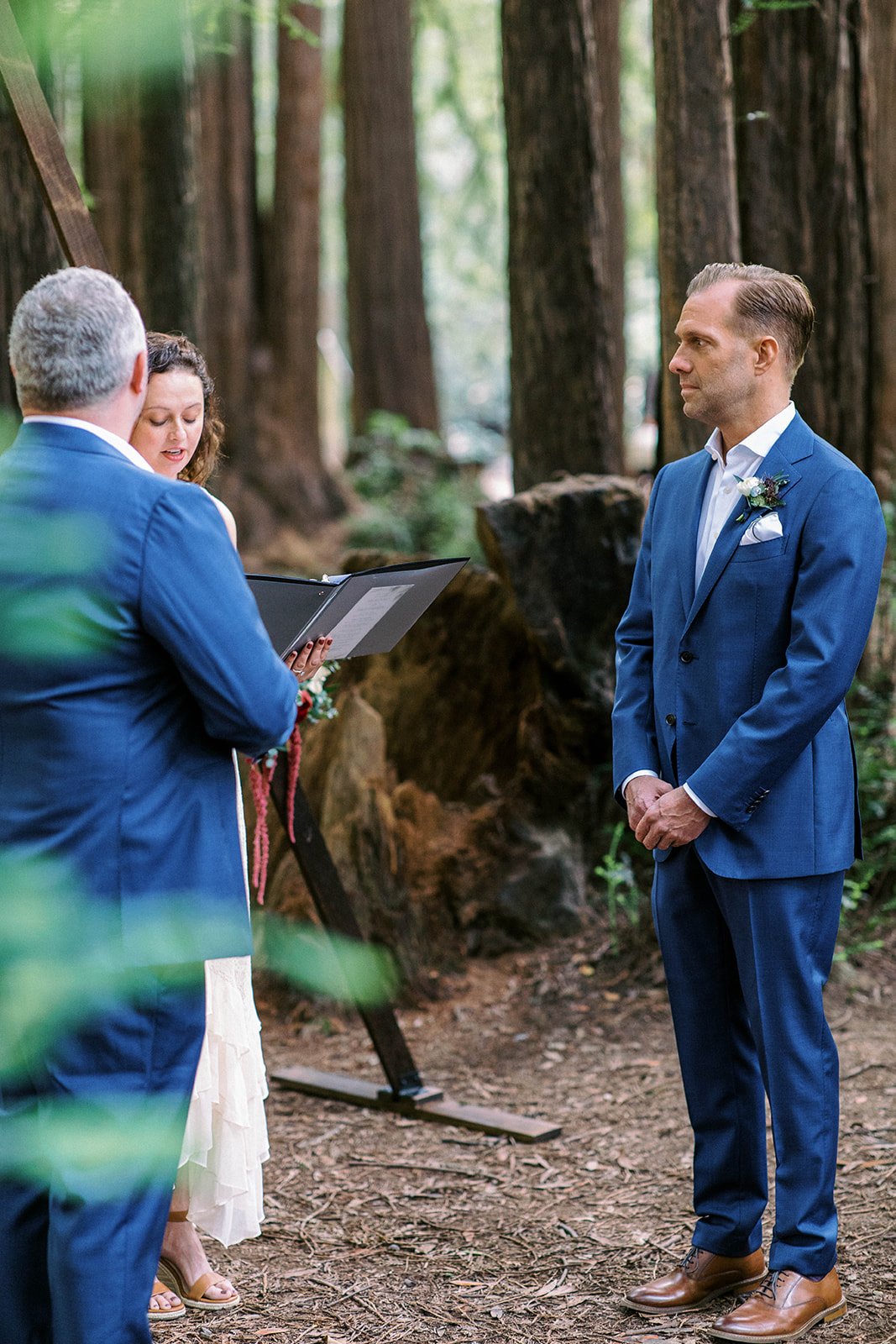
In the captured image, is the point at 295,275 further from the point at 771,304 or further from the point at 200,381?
the point at 771,304

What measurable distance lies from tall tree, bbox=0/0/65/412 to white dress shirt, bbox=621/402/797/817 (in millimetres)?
3101

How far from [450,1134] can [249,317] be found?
9.18 m

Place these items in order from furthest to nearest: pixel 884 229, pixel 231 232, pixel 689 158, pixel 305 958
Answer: pixel 231 232
pixel 884 229
pixel 305 958
pixel 689 158

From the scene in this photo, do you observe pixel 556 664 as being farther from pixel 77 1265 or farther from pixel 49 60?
pixel 77 1265

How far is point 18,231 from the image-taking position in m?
5.32

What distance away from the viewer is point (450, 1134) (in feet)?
14.7

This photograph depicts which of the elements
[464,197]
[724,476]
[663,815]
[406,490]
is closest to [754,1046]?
[663,815]

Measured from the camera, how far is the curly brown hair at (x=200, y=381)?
124 inches

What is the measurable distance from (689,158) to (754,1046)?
3.33m

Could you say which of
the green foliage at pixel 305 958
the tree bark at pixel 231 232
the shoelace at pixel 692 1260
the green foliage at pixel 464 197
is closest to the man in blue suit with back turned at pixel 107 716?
the shoelace at pixel 692 1260

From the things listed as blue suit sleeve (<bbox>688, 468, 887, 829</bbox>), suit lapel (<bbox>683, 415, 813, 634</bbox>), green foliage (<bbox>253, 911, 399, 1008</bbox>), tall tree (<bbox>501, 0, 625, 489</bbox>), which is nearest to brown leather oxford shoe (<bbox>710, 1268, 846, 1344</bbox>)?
blue suit sleeve (<bbox>688, 468, 887, 829</bbox>)

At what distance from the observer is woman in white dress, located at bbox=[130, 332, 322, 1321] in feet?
10.3

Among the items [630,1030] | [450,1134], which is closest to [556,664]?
[630,1030]

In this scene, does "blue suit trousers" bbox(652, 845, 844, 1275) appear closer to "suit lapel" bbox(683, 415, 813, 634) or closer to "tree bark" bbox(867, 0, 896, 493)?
"suit lapel" bbox(683, 415, 813, 634)
